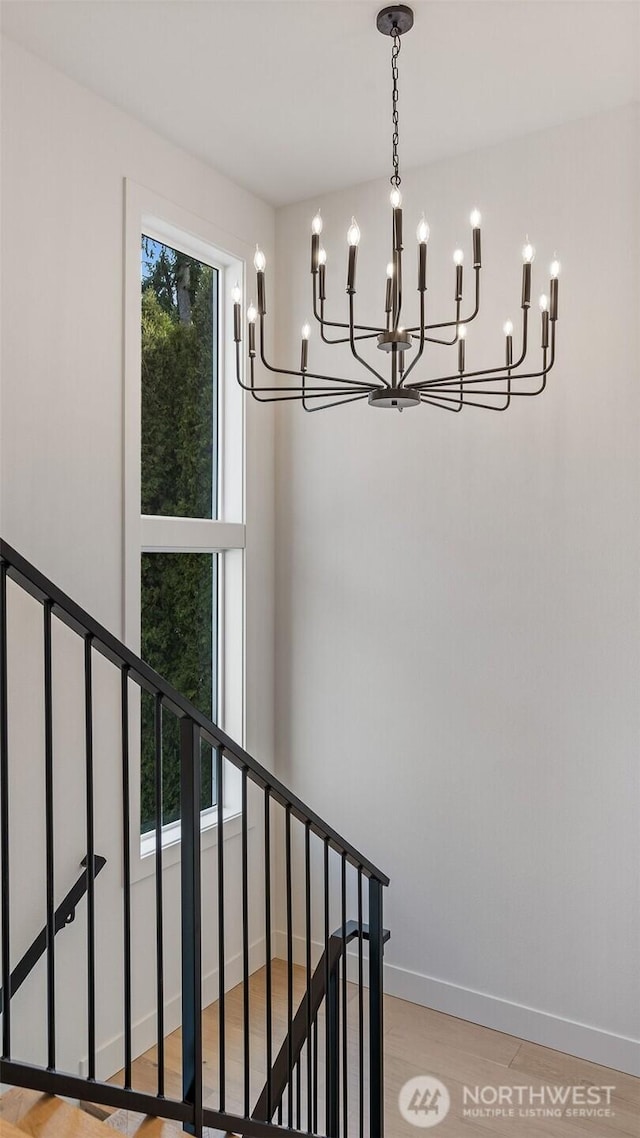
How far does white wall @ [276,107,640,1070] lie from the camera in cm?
267

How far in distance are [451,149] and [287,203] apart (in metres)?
0.78

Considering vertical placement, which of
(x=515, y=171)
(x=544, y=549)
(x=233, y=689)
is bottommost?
(x=233, y=689)

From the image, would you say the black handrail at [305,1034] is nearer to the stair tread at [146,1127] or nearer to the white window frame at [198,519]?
the stair tread at [146,1127]

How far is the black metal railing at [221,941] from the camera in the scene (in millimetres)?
1343

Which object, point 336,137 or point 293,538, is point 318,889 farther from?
point 336,137

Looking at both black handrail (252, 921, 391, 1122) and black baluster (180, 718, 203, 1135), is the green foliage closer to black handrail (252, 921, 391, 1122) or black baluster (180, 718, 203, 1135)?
black handrail (252, 921, 391, 1122)

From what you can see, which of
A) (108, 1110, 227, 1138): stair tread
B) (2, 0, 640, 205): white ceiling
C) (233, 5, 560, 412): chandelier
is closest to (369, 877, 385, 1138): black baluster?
(108, 1110, 227, 1138): stair tread

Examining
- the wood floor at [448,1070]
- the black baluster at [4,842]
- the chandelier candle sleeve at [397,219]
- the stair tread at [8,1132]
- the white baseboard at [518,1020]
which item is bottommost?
the wood floor at [448,1070]

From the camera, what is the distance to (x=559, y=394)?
2.78 metres

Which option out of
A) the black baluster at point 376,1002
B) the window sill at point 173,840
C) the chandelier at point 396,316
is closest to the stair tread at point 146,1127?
the black baluster at point 376,1002

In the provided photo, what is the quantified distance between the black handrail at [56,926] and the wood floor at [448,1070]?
2.13ft

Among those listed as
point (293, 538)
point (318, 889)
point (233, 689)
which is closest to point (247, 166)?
point (293, 538)

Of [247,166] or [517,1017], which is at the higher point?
[247,166]

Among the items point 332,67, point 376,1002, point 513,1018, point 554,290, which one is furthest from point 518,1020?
point 332,67
